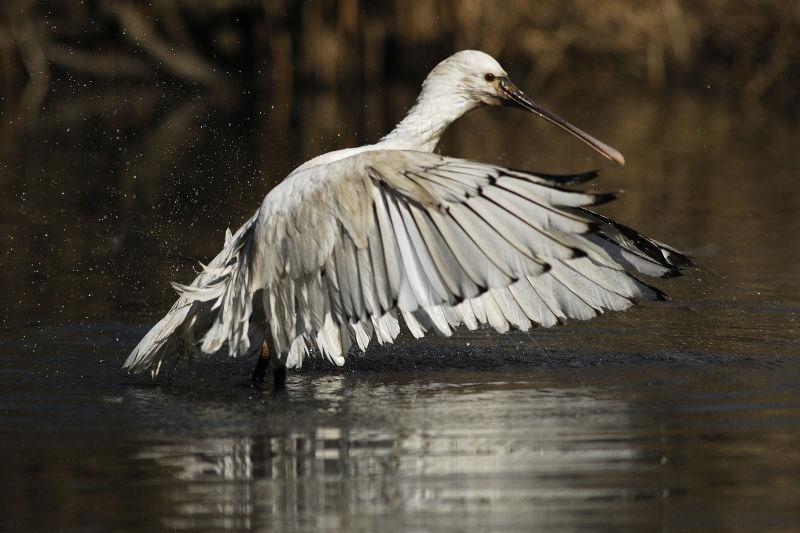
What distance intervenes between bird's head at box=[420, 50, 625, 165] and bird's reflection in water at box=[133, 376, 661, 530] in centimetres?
170

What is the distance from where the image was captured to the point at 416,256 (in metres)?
6.77

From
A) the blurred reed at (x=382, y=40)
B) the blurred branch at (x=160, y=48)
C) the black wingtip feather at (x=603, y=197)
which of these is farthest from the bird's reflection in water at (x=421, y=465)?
the blurred branch at (x=160, y=48)

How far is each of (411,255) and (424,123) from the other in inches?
63.1

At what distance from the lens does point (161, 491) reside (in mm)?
5746

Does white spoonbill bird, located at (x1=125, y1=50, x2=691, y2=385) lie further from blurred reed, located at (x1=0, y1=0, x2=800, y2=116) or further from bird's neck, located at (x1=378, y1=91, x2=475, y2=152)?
blurred reed, located at (x1=0, y1=0, x2=800, y2=116)

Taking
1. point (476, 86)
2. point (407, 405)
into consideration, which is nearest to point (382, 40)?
point (476, 86)

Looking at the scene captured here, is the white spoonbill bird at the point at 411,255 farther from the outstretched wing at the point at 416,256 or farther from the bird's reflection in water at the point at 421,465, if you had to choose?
the bird's reflection in water at the point at 421,465

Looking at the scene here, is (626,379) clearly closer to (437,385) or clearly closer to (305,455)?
(437,385)

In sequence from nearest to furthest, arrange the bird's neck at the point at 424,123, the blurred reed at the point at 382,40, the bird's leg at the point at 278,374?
the bird's leg at the point at 278,374, the bird's neck at the point at 424,123, the blurred reed at the point at 382,40

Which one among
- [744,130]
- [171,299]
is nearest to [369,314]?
[171,299]

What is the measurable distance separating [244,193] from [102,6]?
917 cm

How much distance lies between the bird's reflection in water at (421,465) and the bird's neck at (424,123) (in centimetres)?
136

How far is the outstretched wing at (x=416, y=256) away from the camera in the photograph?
6.67 metres

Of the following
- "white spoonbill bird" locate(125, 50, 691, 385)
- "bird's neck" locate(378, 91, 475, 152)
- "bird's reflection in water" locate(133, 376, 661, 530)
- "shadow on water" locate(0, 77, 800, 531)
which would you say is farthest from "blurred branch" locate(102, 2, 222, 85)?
"bird's reflection in water" locate(133, 376, 661, 530)
